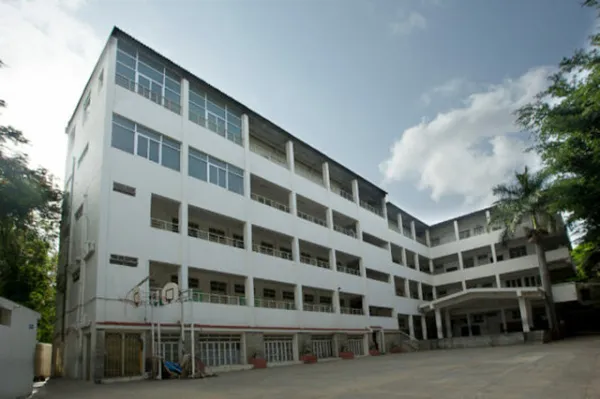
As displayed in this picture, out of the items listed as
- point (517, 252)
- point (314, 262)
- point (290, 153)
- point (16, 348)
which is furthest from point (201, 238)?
point (517, 252)

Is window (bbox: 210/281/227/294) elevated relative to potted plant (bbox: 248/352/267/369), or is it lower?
elevated

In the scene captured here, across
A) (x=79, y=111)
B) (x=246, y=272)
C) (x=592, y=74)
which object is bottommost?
(x=246, y=272)

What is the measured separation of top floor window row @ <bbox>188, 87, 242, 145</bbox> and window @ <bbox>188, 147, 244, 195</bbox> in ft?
6.14

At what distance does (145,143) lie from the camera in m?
21.9

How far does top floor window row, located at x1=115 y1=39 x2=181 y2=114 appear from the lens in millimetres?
→ 22219

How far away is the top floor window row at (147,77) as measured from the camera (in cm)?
2222

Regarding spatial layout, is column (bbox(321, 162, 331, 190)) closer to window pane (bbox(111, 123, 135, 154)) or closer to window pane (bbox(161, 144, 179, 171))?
window pane (bbox(161, 144, 179, 171))

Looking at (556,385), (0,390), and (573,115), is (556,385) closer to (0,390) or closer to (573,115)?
(573,115)

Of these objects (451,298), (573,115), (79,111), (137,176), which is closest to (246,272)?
(137,176)

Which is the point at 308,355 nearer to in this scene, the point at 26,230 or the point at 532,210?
the point at 26,230

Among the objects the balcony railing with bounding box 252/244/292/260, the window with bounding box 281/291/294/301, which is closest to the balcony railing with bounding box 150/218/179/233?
the balcony railing with bounding box 252/244/292/260

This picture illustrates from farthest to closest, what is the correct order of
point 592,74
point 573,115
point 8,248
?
point 8,248 < point 573,115 < point 592,74

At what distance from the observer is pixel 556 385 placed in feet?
31.6

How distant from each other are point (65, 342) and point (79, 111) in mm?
13144
